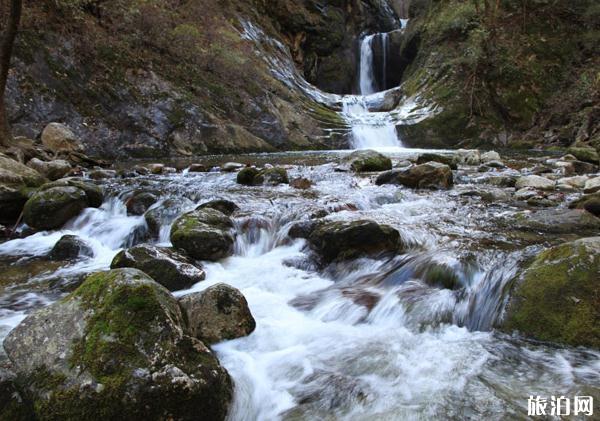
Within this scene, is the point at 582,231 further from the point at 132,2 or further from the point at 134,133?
the point at 132,2

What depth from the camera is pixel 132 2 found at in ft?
56.1

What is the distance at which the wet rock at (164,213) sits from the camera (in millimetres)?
6578

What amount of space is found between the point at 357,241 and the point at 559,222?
268 centimetres

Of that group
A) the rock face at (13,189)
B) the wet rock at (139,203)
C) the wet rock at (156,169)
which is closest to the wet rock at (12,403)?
the wet rock at (139,203)

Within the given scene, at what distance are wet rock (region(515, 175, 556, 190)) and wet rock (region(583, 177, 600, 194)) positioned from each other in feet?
1.78

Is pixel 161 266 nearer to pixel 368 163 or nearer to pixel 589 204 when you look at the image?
pixel 589 204

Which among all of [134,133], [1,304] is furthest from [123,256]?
[134,133]

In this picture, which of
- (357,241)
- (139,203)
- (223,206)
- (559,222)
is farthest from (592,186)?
(139,203)

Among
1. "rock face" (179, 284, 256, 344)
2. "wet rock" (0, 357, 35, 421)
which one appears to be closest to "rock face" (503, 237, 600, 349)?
"rock face" (179, 284, 256, 344)

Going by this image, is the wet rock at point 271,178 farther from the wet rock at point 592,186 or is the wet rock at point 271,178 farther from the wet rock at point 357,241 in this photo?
the wet rock at point 592,186

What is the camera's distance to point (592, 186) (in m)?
7.41

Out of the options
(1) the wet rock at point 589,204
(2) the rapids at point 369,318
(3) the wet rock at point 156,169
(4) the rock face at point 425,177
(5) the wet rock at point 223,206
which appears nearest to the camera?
(2) the rapids at point 369,318

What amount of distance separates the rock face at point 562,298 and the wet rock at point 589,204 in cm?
286

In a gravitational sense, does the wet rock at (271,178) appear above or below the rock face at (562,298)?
above
